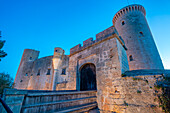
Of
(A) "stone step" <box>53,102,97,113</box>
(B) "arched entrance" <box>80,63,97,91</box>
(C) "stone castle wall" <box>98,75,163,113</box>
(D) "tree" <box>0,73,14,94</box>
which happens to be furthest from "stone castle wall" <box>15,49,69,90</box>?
(C) "stone castle wall" <box>98,75,163,113</box>

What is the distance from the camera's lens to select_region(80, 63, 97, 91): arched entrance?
18.0 feet

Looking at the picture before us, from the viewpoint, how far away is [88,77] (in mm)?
5820

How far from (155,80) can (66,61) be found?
13.8m

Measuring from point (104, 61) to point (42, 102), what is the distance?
3.60m

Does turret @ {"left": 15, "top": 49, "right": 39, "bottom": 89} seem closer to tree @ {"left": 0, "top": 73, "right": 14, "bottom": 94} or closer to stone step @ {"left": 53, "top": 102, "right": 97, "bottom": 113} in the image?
tree @ {"left": 0, "top": 73, "right": 14, "bottom": 94}

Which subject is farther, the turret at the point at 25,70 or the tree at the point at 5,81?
the turret at the point at 25,70

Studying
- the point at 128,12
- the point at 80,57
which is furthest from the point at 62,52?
the point at 128,12

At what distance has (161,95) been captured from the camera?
303 centimetres

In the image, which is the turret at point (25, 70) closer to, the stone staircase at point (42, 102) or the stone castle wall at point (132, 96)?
the stone staircase at point (42, 102)

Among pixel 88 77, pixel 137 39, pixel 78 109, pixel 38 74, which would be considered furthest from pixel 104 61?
pixel 38 74

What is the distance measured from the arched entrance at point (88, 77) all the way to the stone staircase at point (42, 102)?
189cm

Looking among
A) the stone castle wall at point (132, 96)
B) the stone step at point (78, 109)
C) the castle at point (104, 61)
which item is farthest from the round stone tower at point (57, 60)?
the stone castle wall at point (132, 96)

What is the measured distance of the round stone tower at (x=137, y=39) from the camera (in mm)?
10906

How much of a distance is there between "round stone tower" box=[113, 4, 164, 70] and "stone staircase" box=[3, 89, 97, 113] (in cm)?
1059
